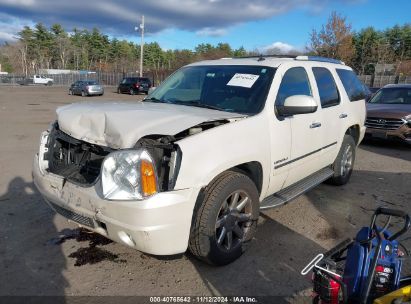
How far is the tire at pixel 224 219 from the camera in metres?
3.09

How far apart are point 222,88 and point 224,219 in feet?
5.27

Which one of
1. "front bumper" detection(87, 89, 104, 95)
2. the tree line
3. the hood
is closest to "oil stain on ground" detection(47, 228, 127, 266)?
the hood

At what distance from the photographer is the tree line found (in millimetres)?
69125

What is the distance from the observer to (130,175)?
9.04ft

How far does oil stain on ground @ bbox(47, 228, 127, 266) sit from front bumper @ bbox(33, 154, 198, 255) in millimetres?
579

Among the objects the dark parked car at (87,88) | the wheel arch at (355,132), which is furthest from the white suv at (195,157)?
the dark parked car at (87,88)

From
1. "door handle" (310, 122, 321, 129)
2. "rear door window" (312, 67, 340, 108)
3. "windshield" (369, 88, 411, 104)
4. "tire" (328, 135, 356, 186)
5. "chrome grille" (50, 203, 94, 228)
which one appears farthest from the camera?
"windshield" (369, 88, 411, 104)

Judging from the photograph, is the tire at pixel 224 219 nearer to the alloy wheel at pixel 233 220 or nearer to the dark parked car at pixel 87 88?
the alloy wheel at pixel 233 220

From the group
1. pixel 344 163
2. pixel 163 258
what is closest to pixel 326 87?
pixel 344 163

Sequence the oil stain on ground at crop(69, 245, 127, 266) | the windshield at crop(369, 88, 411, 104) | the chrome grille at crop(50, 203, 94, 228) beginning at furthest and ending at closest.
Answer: the windshield at crop(369, 88, 411, 104) < the oil stain on ground at crop(69, 245, 127, 266) < the chrome grille at crop(50, 203, 94, 228)

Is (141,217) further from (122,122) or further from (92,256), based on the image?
(92,256)

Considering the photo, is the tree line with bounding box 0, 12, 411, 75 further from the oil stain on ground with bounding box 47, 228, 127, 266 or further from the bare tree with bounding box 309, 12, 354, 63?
the oil stain on ground with bounding box 47, 228, 127, 266

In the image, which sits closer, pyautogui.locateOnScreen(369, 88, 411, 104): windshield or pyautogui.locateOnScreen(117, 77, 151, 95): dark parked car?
pyautogui.locateOnScreen(369, 88, 411, 104): windshield

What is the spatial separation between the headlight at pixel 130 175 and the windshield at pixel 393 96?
381 inches
